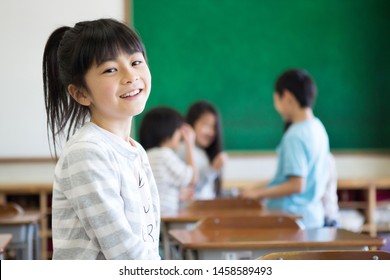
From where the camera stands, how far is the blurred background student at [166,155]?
342 centimetres

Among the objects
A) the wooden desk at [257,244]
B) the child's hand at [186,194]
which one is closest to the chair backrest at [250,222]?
the wooden desk at [257,244]

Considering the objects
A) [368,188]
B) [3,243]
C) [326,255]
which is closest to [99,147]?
[326,255]

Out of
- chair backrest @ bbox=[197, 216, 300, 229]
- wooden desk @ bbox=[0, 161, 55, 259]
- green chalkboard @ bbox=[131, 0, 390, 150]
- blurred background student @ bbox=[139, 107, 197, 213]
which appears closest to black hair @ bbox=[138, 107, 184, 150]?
blurred background student @ bbox=[139, 107, 197, 213]

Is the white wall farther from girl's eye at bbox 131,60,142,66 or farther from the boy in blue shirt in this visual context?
the boy in blue shirt

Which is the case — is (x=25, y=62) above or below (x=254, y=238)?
above

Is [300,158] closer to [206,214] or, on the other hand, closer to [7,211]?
[206,214]

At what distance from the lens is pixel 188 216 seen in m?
3.05

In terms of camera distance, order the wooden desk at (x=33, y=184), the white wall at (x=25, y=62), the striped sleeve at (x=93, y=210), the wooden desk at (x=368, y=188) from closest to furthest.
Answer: the striped sleeve at (x=93, y=210) → the white wall at (x=25, y=62) → the wooden desk at (x=33, y=184) → the wooden desk at (x=368, y=188)

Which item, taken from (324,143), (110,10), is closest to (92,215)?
(324,143)

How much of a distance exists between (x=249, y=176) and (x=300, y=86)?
2244 mm

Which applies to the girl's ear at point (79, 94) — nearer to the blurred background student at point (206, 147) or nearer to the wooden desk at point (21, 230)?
the wooden desk at point (21, 230)

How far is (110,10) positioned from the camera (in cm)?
406

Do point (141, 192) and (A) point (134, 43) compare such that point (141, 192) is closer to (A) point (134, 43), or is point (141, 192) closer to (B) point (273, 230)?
(A) point (134, 43)
